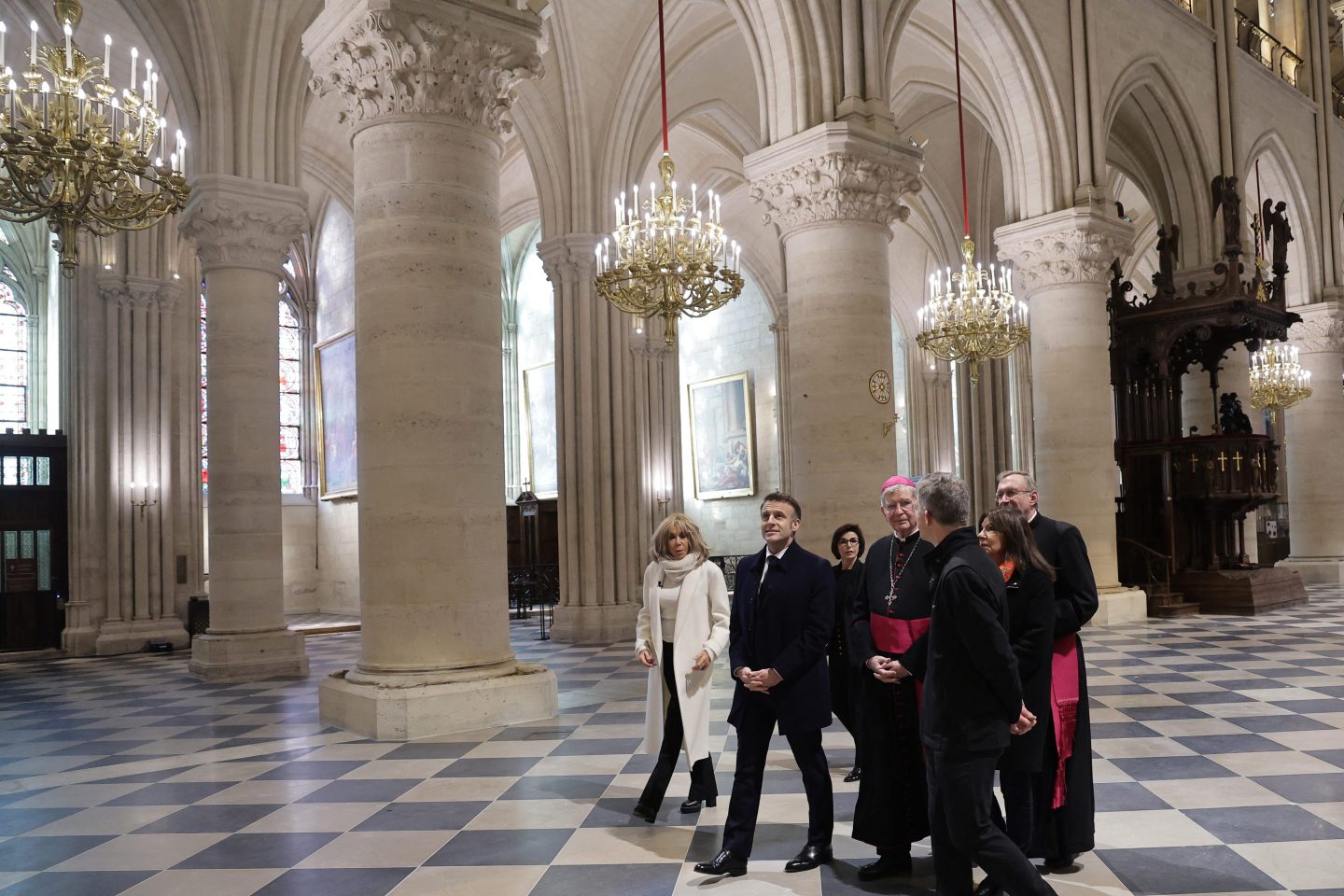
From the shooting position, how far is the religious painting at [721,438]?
A: 28250 millimetres

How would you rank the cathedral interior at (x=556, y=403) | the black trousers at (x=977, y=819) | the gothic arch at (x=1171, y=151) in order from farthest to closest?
the gothic arch at (x=1171, y=151)
the cathedral interior at (x=556, y=403)
the black trousers at (x=977, y=819)

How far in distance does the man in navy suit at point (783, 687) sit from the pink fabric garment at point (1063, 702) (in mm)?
824

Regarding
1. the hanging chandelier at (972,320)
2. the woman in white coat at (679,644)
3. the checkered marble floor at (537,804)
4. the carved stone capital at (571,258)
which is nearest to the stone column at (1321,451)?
the hanging chandelier at (972,320)

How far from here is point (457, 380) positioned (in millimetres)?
7109

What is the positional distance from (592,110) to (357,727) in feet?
32.9

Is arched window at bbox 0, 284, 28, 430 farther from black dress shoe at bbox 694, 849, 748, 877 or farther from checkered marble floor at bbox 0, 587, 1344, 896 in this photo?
black dress shoe at bbox 694, 849, 748, 877

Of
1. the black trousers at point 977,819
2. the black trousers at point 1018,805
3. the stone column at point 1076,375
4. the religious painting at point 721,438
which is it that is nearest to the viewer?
the black trousers at point 977,819

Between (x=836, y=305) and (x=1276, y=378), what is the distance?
41.8ft

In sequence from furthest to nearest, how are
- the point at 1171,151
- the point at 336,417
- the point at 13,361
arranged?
1. the point at 336,417
2. the point at 13,361
3. the point at 1171,151

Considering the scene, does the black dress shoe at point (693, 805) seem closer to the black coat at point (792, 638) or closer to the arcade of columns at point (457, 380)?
the black coat at point (792, 638)

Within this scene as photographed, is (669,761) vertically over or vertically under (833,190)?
under

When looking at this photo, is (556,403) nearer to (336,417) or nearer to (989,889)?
(336,417)

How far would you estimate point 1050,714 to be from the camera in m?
3.95

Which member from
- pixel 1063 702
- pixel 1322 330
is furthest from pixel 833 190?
pixel 1322 330
